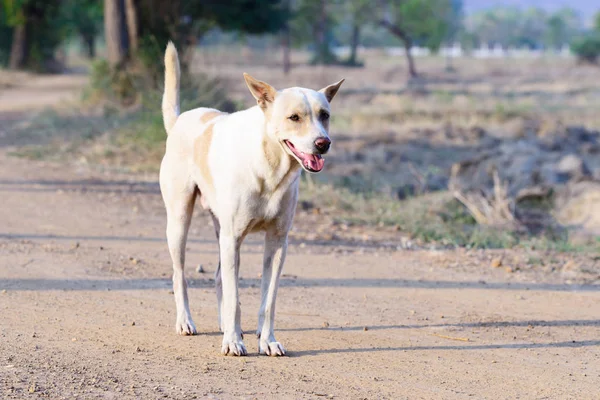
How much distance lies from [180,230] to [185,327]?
0.62m

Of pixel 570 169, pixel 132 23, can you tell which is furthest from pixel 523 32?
pixel 570 169

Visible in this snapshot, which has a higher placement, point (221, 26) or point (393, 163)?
point (221, 26)

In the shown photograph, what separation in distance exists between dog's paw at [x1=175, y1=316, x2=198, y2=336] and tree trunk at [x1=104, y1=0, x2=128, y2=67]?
47.6 ft

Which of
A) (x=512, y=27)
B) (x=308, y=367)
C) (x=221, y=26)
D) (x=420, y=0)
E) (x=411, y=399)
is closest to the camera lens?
(x=411, y=399)

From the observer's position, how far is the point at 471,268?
8266mm

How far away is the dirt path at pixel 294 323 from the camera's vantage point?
493 centimetres

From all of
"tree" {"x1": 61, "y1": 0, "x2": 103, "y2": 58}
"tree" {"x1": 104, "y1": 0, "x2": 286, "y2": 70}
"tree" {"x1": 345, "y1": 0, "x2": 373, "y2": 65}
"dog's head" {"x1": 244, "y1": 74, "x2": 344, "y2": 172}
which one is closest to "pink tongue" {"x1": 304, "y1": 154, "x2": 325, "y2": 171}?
"dog's head" {"x1": 244, "y1": 74, "x2": 344, "y2": 172}

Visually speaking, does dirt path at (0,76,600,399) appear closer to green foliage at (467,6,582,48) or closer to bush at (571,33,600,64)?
bush at (571,33,600,64)

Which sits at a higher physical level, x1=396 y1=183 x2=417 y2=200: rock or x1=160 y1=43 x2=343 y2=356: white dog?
x1=160 y1=43 x2=343 y2=356: white dog

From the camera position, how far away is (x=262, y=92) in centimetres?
509

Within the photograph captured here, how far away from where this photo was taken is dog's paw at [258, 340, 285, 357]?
538 centimetres

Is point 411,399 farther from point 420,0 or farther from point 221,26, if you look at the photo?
point 420,0

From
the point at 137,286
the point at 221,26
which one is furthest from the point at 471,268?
the point at 221,26

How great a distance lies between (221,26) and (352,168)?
34.6ft
